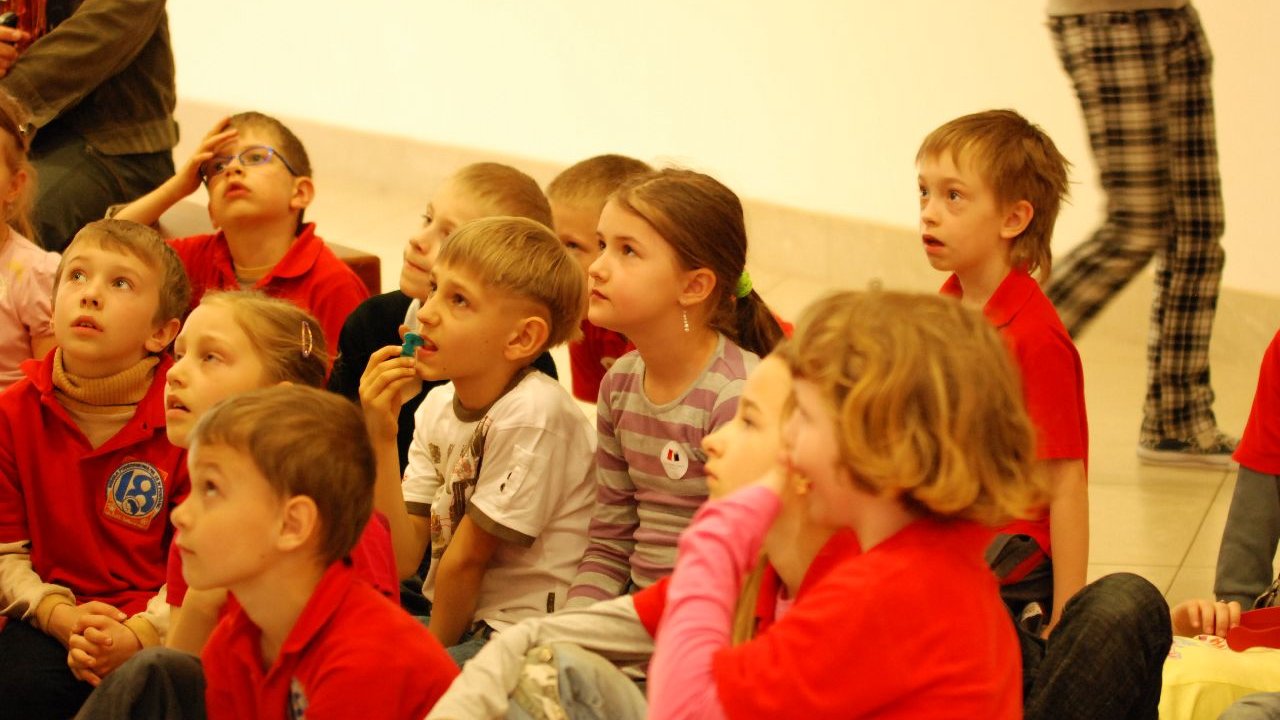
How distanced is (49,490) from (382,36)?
4.15 m

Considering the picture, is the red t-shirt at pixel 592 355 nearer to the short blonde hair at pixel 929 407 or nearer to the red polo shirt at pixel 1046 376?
the red polo shirt at pixel 1046 376

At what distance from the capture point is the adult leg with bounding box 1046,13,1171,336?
309 cm

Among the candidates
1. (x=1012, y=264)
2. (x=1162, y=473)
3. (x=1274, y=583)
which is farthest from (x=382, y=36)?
(x=1274, y=583)

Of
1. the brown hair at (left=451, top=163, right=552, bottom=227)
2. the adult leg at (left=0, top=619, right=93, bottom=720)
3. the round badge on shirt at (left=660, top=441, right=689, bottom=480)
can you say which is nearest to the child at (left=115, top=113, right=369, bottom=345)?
the brown hair at (left=451, top=163, right=552, bottom=227)

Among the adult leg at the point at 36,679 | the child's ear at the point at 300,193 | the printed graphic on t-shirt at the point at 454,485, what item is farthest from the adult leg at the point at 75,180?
the printed graphic on t-shirt at the point at 454,485

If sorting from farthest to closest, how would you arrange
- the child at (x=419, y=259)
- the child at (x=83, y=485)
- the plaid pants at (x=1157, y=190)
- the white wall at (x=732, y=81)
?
the white wall at (x=732, y=81)
the plaid pants at (x=1157, y=190)
the child at (x=419, y=259)
the child at (x=83, y=485)

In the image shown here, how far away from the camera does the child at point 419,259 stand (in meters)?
2.59

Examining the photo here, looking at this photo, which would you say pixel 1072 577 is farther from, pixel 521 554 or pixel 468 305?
pixel 468 305

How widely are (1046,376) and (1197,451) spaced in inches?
55.5

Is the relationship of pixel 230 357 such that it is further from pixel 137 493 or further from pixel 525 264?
pixel 525 264

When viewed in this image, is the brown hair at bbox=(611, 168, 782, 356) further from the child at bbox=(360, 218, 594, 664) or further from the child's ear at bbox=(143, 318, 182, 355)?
the child's ear at bbox=(143, 318, 182, 355)

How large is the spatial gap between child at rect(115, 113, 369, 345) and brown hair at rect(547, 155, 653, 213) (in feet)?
1.62

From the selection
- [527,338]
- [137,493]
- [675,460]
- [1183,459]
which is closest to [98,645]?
[137,493]

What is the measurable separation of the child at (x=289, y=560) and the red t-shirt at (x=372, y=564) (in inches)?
4.1
